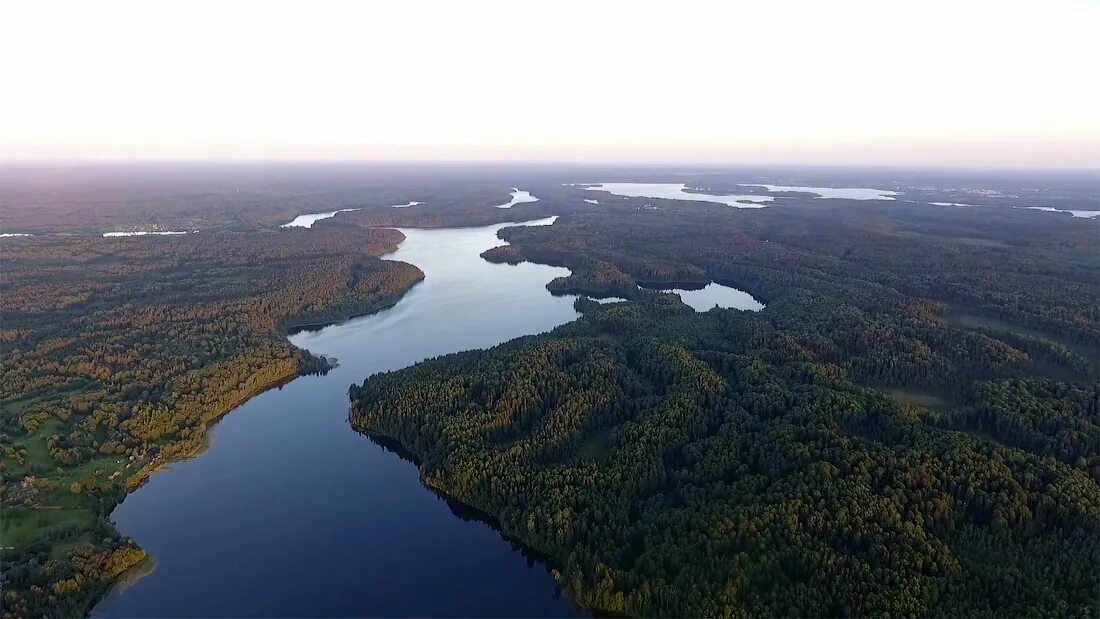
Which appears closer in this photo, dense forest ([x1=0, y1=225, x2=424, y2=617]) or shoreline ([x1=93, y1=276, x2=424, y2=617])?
shoreline ([x1=93, y1=276, x2=424, y2=617])

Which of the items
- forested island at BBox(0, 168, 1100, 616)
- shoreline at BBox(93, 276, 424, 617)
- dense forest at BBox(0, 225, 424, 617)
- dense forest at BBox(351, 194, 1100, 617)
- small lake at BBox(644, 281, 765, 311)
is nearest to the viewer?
dense forest at BBox(351, 194, 1100, 617)

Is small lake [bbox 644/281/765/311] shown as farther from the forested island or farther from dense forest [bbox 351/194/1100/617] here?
dense forest [bbox 351/194/1100/617]

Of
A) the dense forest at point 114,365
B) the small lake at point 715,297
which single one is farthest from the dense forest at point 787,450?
the dense forest at point 114,365

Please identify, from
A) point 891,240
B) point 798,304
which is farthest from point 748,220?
point 798,304

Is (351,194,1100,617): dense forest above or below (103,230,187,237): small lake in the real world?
below

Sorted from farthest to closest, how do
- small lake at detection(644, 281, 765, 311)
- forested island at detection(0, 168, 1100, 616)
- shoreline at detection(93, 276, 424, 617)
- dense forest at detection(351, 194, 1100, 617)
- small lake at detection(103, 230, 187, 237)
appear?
small lake at detection(103, 230, 187, 237)
small lake at detection(644, 281, 765, 311)
shoreline at detection(93, 276, 424, 617)
forested island at detection(0, 168, 1100, 616)
dense forest at detection(351, 194, 1100, 617)

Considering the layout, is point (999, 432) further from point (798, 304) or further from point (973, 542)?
point (798, 304)

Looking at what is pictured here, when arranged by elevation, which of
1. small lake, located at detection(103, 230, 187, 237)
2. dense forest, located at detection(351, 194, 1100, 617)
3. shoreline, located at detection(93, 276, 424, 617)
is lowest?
shoreline, located at detection(93, 276, 424, 617)

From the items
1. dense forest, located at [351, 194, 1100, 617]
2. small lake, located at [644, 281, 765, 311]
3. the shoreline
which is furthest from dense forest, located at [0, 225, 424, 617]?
small lake, located at [644, 281, 765, 311]
